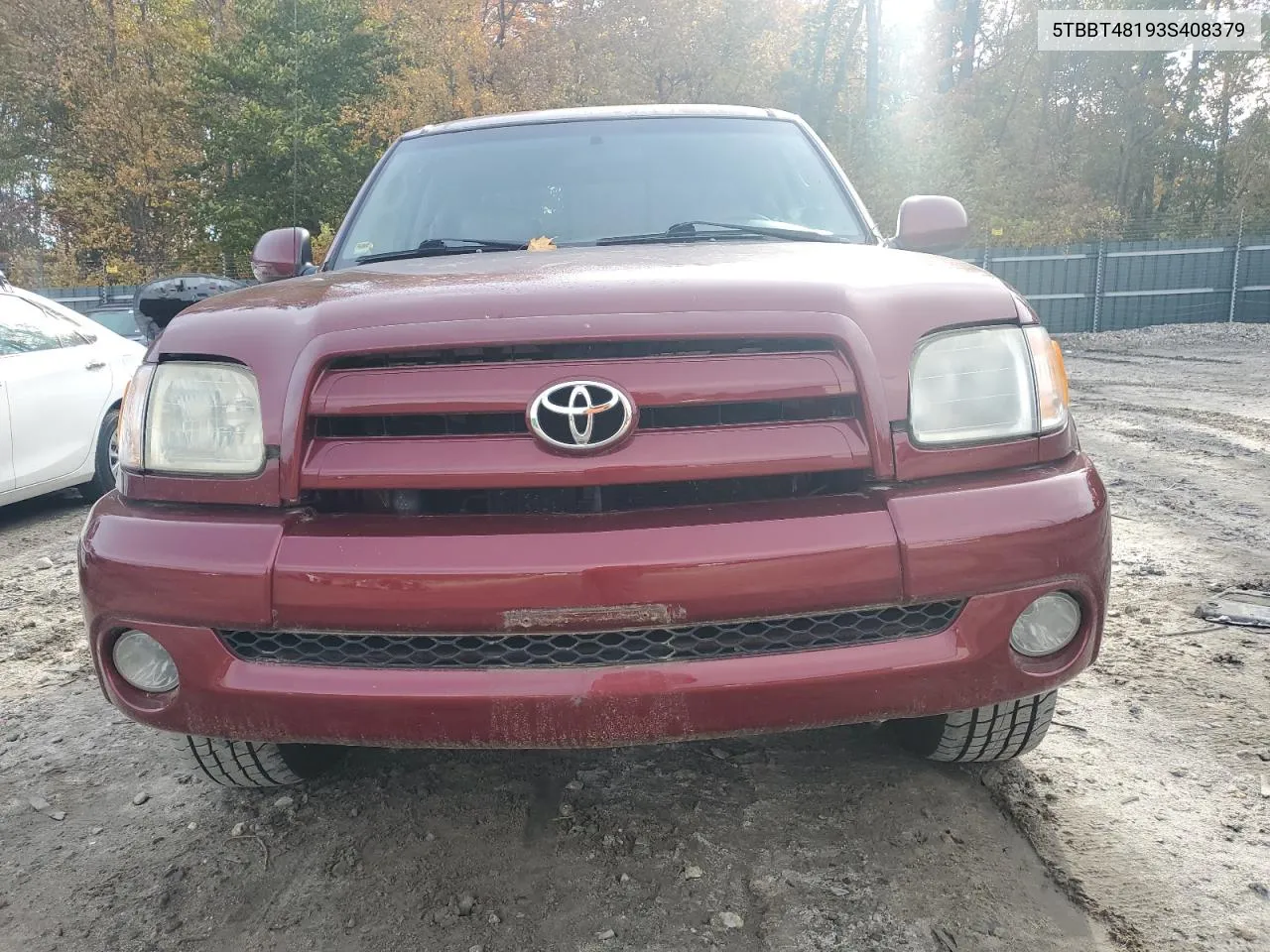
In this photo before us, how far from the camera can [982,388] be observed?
70.8 inches

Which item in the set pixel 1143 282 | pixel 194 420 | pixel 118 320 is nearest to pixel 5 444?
pixel 194 420

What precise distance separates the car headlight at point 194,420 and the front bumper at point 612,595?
0.14 m

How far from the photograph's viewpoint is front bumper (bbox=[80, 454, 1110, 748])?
1.61 meters

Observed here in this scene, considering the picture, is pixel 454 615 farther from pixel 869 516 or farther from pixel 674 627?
pixel 869 516

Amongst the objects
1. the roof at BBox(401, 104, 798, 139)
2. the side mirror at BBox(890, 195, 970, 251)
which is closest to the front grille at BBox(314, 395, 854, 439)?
the side mirror at BBox(890, 195, 970, 251)

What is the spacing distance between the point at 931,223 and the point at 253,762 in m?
2.45

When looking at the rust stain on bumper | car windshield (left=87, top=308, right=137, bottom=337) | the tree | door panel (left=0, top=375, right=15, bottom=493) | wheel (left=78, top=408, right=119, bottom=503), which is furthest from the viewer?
the tree

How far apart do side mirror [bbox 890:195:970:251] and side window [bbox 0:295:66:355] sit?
4686 millimetres

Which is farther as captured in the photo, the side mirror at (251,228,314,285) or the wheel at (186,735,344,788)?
the side mirror at (251,228,314,285)

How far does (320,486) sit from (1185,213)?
3151 centimetres

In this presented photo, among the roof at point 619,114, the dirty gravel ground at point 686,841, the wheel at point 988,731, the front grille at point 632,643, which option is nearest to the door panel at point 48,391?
the dirty gravel ground at point 686,841

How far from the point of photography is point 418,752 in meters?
2.50

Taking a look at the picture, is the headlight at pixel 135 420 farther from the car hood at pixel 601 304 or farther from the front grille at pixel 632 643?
the front grille at pixel 632 643

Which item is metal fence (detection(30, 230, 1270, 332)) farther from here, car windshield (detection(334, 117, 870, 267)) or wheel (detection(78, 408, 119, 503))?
car windshield (detection(334, 117, 870, 267))
